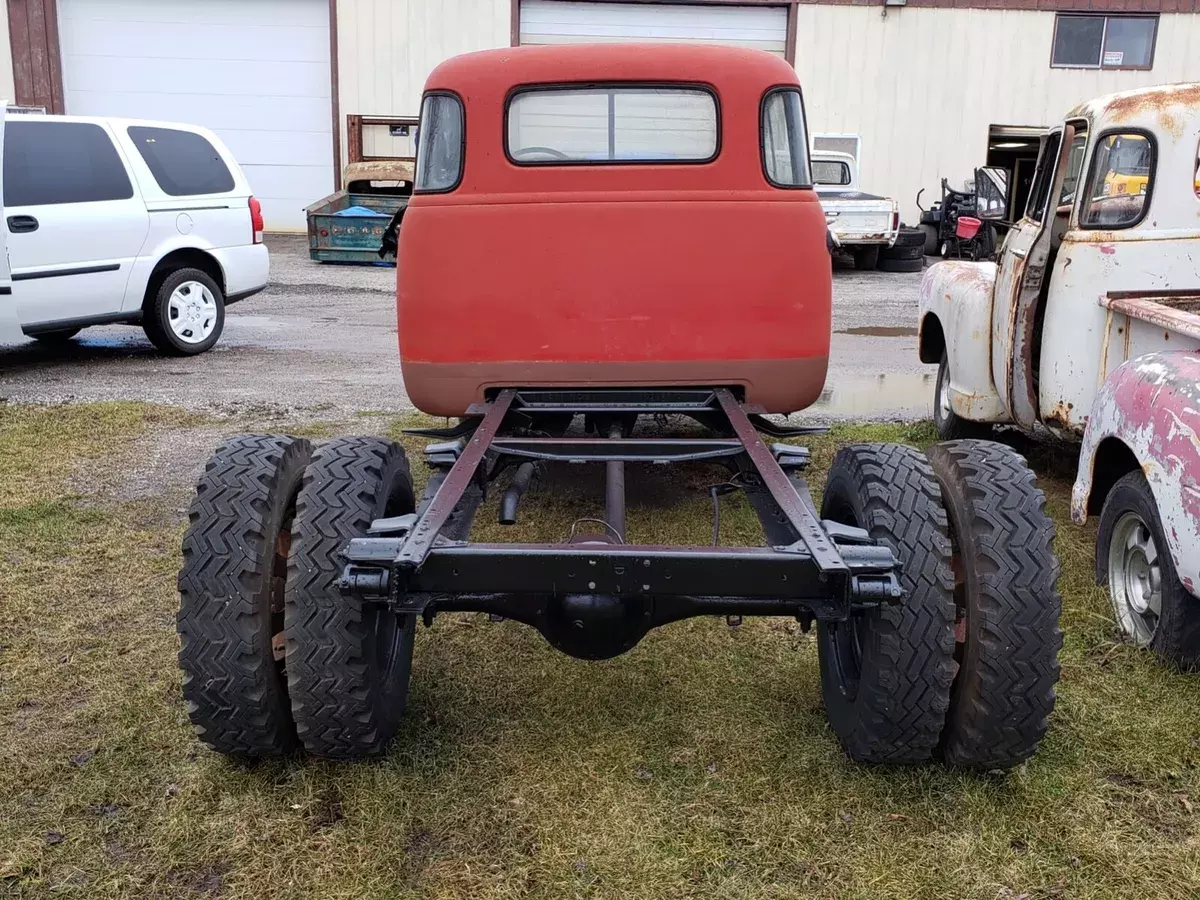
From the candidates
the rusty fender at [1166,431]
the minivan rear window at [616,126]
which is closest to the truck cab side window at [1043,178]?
the rusty fender at [1166,431]

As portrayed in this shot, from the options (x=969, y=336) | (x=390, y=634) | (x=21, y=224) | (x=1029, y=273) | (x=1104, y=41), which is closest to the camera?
(x=390, y=634)

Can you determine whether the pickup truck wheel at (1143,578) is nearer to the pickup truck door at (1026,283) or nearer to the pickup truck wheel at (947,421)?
the pickup truck door at (1026,283)

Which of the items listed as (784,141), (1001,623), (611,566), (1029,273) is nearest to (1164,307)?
(1029,273)

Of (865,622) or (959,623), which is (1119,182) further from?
(865,622)

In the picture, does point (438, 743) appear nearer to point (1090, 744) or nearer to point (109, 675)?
point (109, 675)

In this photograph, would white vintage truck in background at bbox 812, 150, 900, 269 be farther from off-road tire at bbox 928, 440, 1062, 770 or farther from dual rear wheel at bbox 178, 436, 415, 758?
→ dual rear wheel at bbox 178, 436, 415, 758

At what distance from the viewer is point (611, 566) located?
2.53m

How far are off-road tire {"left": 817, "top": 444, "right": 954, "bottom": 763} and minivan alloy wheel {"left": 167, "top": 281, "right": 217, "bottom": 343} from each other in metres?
7.68

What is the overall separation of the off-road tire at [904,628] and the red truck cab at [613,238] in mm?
1491

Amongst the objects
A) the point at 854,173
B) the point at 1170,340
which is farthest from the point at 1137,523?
the point at 854,173

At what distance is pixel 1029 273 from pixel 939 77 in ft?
57.3

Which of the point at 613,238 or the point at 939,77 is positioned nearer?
the point at 613,238

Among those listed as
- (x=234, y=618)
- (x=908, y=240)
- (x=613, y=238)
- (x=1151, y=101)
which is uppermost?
(x=1151, y=101)

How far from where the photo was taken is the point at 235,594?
9.23ft
